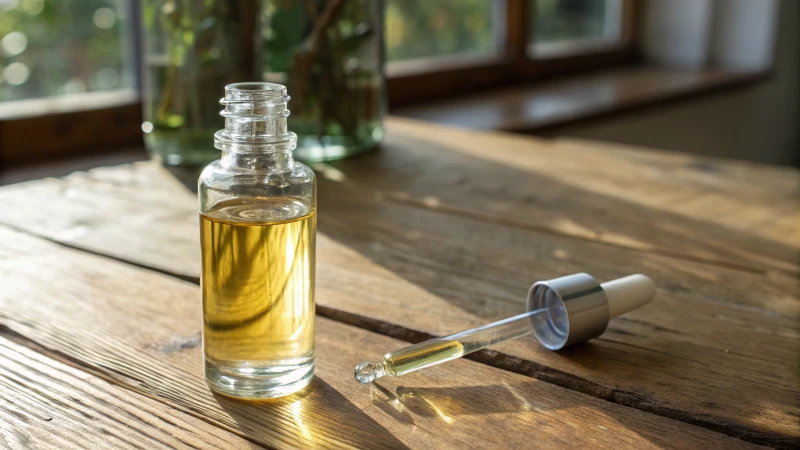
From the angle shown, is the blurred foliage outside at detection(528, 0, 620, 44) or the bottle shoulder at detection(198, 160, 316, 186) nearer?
the bottle shoulder at detection(198, 160, 316, 186)

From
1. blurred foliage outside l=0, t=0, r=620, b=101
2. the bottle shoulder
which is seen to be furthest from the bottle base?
blurred foliage outside l=0, t=0, r=620, b=101

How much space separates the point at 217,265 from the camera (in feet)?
1.61

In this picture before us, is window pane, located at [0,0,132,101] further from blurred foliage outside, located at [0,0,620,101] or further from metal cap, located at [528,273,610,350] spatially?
metal cap, located at [528,273,610,350]

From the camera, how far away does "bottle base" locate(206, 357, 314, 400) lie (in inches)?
19.4

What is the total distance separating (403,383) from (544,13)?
233 centimetres

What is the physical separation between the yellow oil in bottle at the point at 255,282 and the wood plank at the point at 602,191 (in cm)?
42

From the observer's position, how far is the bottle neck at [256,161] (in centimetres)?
49

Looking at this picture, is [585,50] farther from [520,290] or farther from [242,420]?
[242,420]

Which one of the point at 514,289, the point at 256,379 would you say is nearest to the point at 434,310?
the point at 514,289

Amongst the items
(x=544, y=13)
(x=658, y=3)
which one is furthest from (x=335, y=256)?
(x=658, y=3)

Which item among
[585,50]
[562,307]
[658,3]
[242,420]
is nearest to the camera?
[242,420]

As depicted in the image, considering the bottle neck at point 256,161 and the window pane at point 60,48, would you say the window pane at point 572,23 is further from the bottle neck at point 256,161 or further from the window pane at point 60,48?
the bottle neck at point 256,161

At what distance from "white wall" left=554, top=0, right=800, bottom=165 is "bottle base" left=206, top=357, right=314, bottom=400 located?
1.65 metres

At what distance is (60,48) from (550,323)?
4.14 ft
